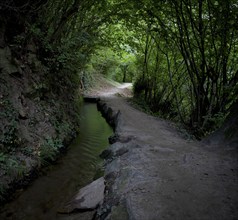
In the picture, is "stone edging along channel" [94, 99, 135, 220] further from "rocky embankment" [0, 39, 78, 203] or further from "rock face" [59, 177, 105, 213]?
"rocky embankment" [0, 39, 78, 203]

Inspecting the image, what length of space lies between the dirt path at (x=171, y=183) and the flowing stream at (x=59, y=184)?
64cm

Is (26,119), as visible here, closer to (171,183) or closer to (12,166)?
(12,166)

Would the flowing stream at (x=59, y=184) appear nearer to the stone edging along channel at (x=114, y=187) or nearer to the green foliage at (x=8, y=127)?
the stone edging along channel at (x=114, y=187)

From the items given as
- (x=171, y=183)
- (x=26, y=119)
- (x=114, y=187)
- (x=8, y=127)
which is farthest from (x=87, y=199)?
(x=26, y=119)

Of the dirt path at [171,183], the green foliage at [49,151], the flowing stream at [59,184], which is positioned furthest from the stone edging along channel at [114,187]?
the green foliage at [49,151]

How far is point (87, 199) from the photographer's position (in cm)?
367

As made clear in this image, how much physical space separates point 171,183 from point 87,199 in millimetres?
1319

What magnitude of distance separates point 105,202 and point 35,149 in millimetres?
2089

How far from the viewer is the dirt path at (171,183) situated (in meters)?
2.75

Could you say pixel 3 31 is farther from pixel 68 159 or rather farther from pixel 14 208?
pixel 14 208

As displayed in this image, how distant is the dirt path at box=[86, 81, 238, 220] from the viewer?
2746 mm

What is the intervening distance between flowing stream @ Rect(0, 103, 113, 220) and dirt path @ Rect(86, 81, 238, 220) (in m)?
0.64

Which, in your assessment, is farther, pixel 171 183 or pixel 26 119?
pixel 26 119

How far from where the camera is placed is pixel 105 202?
3383mm
